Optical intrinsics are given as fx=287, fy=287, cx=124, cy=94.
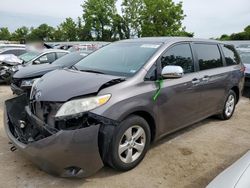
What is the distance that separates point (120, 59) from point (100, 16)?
47899 mm

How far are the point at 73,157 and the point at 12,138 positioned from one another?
3.11ft

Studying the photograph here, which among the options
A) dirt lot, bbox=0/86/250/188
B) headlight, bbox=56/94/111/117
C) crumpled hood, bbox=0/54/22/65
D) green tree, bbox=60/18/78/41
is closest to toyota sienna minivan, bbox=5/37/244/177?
headlight, bbox=56/94/111/117

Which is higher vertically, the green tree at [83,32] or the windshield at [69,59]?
the green tree at [83,32]

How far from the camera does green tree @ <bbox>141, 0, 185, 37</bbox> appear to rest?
41.7 metres

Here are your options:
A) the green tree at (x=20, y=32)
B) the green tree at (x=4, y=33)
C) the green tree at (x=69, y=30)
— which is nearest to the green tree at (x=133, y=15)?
the green tree at (x=69, y=30)

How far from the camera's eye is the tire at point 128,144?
327 centimetres

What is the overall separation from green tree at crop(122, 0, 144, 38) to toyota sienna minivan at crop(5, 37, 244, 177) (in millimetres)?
41646

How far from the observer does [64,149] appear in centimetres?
291

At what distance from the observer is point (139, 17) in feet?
150

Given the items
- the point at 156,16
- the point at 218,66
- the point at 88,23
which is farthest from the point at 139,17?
the point at 218,66

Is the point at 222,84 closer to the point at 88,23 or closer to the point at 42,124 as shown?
the point at 42,124

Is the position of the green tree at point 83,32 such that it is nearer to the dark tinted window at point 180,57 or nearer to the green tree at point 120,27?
the green tree at point 120,27

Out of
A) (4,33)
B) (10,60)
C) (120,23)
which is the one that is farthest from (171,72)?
(4,33)

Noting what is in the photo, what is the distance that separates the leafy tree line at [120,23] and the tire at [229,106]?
36028 mm
